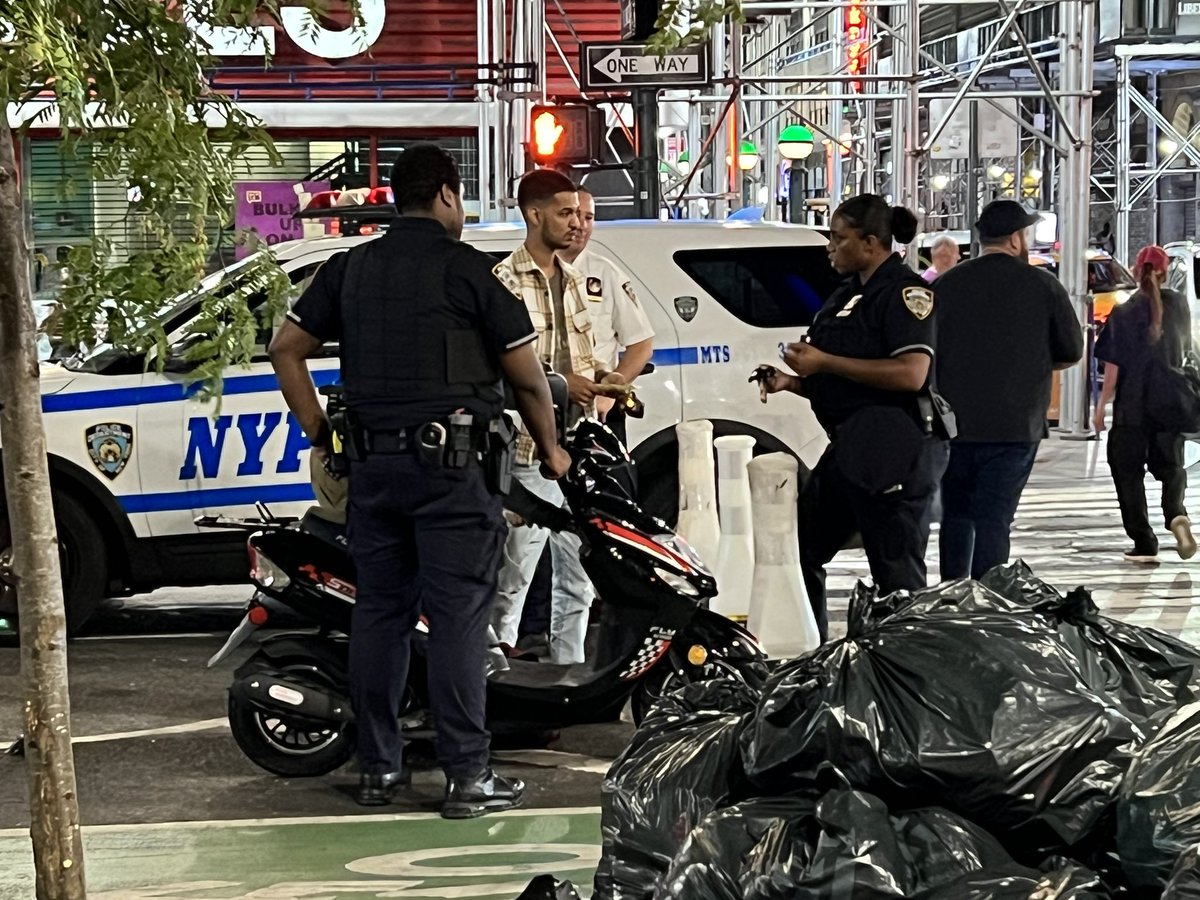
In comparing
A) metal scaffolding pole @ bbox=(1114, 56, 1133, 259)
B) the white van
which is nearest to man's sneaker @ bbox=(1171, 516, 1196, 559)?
the white van

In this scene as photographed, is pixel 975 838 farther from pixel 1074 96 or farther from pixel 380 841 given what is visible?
pixel 1074 96

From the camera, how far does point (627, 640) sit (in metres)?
6.13

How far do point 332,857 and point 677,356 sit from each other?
13.6 ft

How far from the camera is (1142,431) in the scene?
10734 millimetres

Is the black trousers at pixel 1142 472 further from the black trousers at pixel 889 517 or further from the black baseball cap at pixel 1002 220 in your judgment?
the black trousers at pixel 889 517

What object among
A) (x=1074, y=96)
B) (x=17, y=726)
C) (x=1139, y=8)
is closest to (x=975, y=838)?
(x=17, y=726)

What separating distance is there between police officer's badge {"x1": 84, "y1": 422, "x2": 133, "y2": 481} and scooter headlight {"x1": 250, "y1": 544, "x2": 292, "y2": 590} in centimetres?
232

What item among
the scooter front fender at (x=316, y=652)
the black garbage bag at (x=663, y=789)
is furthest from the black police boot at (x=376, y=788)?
the black garbage bag at (x=663, y=789)

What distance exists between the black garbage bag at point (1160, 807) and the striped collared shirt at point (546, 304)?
15.4 ft

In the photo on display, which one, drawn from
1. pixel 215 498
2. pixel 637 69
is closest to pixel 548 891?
pixel 215 498

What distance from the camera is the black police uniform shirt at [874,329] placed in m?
6.49

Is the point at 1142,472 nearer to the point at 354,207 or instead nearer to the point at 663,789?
the point at 663,789

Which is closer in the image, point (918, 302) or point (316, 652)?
point (316, 652)

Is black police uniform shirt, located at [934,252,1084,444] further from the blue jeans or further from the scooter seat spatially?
the scooter seat
